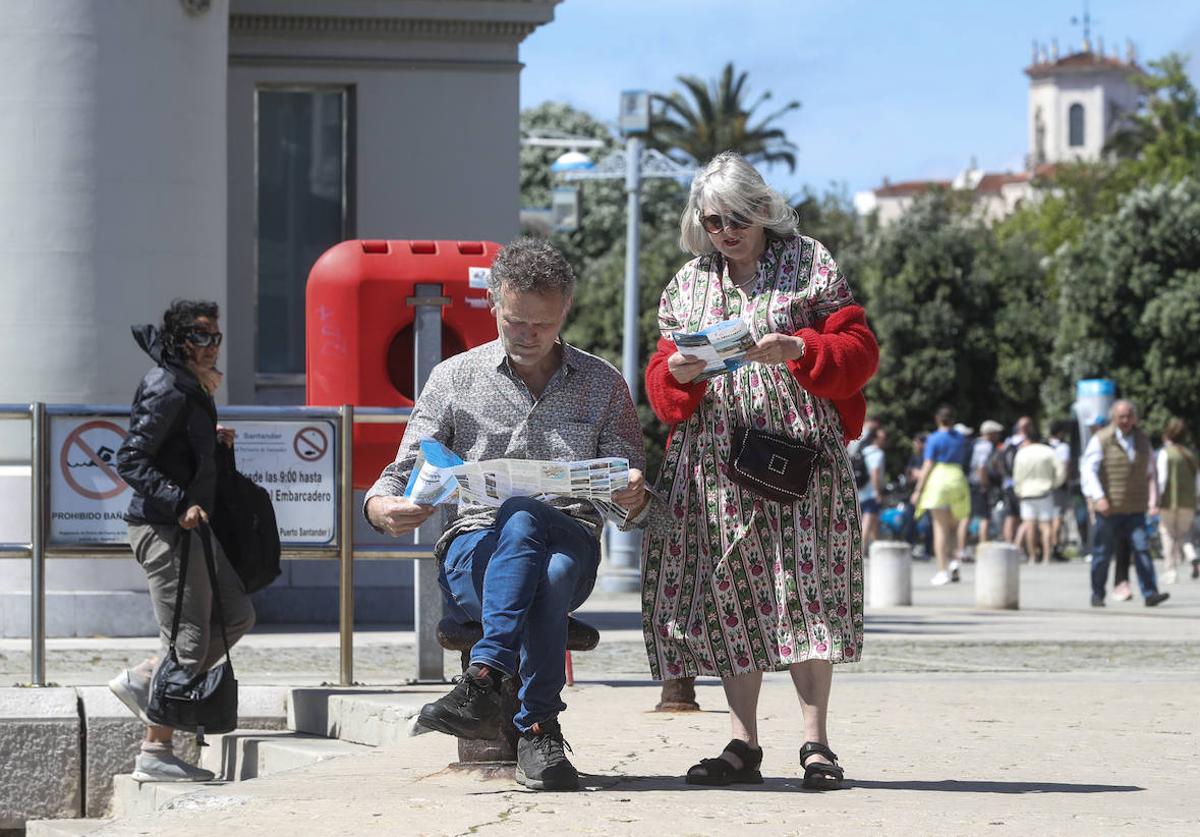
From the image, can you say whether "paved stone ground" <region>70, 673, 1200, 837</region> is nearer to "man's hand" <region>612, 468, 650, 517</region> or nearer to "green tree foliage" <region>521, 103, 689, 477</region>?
"man's hand" <region>612, 468, 650, 517</region>

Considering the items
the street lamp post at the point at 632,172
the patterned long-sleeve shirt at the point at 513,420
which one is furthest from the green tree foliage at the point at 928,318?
the patterned long-sleeve shirt at the point at 513,420

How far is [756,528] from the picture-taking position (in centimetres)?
593

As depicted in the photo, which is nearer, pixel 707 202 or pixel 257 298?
pixel 707 202

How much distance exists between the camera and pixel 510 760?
6051mm

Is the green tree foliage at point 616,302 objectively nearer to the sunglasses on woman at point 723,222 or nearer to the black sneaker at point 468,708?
the sunglasses on woman at point 723,222

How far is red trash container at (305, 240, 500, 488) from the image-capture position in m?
9.82

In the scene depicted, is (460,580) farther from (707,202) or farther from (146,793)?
(146,793)

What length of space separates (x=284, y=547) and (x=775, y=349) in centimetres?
384

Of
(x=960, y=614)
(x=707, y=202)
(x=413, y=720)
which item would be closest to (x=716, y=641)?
(x=707, y=202)

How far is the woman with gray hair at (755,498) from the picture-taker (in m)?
5.89

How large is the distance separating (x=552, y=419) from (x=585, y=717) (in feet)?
7.28

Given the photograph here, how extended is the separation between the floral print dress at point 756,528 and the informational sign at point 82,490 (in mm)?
3644

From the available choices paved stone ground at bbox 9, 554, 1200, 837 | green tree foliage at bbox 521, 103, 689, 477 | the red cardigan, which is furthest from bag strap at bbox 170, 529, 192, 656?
green tree foliage at bbox 521, 103, 689, 477

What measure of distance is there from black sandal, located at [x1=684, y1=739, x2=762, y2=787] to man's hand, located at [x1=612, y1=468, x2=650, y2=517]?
2.61 feet
